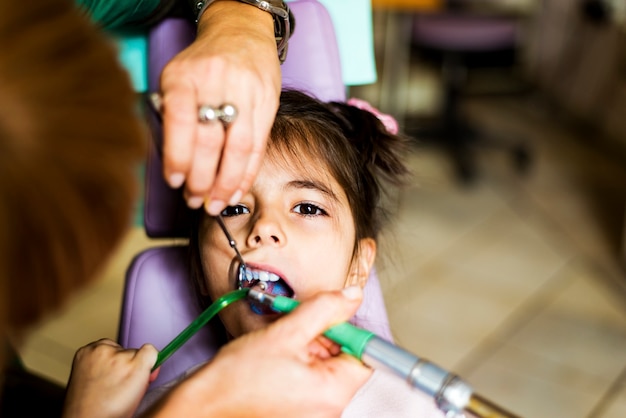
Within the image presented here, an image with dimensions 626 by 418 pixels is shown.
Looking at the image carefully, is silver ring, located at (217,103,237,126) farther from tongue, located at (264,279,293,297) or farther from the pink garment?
the pink garment

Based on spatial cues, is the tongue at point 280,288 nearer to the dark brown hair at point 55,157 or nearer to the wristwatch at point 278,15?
the wristwatch at point 278,15

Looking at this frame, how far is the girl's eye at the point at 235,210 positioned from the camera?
3.38 feet

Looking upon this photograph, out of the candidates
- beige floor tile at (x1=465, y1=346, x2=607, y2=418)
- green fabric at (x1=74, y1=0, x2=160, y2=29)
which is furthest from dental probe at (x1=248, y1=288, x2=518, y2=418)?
beige floor tile at (x1=465, y1=346, x2=607, y2=418)

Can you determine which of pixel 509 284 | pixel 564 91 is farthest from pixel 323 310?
pixel 564 91

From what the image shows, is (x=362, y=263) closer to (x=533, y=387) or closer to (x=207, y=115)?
(x=207, y=115)

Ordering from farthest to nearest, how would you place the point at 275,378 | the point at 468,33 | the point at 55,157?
the point at 468,33, the point at 275,378, the point at 55,157

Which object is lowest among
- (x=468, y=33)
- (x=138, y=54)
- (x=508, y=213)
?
(x=508, y=213)

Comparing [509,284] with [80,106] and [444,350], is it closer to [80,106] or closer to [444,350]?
[444,350]

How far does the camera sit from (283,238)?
975 millimetres

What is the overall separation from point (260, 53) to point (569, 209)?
248 cm

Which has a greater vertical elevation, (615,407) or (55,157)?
(55,157)

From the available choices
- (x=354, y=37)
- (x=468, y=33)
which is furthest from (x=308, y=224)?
(x=468, y=33)

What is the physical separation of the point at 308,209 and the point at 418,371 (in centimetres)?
41

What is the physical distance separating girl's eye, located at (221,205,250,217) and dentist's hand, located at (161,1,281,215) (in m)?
0.27
